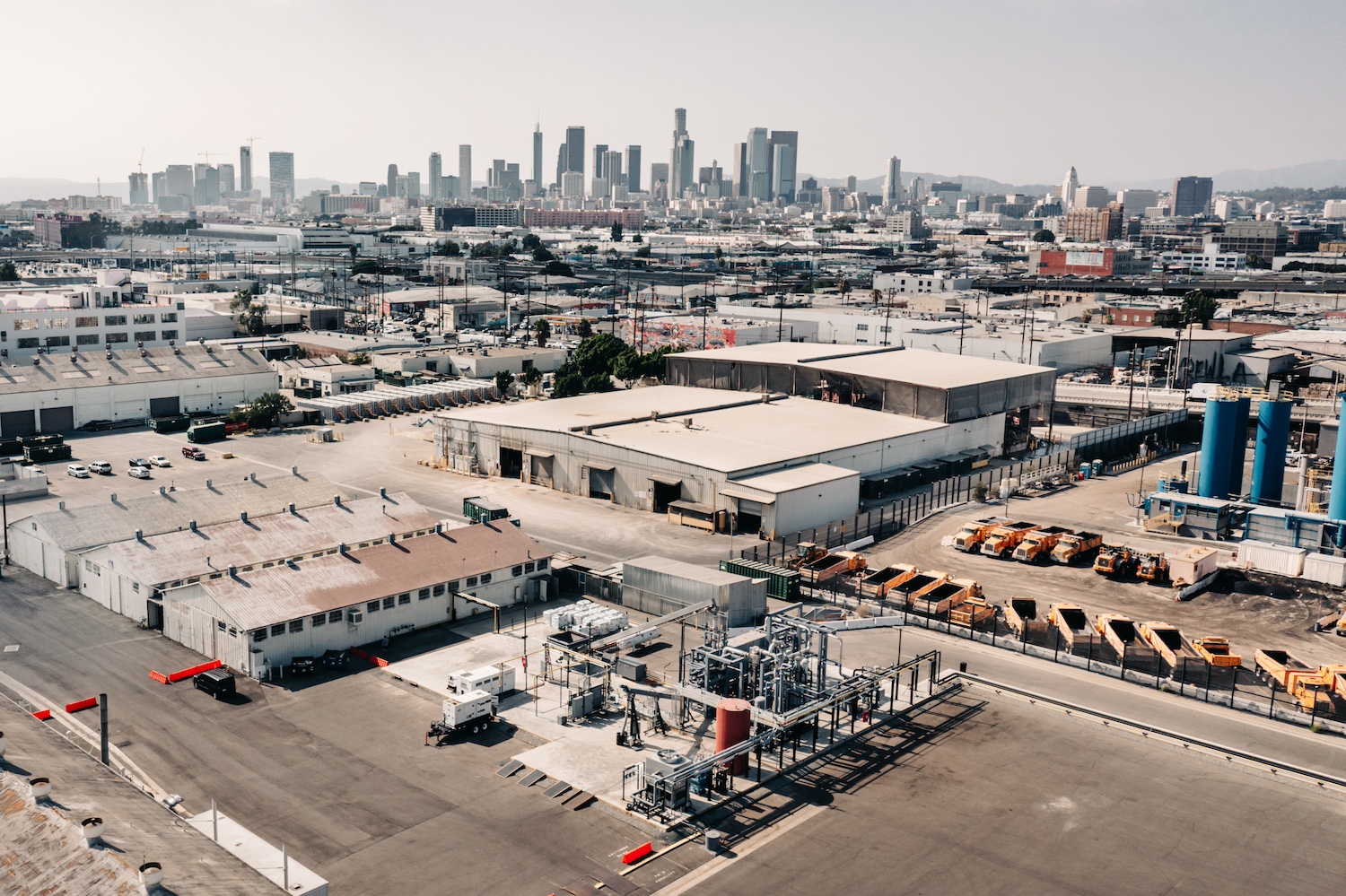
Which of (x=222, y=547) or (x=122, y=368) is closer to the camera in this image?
(x=222, y=547)

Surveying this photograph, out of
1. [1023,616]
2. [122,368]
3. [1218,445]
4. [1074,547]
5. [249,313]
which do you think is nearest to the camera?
[1023,616]

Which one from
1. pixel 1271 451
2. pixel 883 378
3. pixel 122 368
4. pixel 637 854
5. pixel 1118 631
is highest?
pixel 883 378

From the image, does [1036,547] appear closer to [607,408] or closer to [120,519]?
[607,408]

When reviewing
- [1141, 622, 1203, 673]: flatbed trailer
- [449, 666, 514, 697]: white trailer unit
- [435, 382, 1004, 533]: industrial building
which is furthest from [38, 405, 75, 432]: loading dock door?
[1141, 622, 1203, 673]: flatbed trailer

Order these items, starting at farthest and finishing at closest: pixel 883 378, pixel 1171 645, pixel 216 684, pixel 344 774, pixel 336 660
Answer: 1. pixel 883 378
2. pixel 1171 645
3. pixel 336 660
4. pixel 216 684
5. pixel 344 774

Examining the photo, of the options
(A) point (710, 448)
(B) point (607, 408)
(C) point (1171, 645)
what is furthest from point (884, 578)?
(B) point (607, 408)

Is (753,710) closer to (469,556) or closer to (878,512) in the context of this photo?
(469,556)

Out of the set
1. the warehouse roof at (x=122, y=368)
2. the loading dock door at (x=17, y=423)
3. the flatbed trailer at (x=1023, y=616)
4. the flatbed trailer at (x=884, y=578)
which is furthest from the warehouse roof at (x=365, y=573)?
the warehouse roof at (x=122, y=368)

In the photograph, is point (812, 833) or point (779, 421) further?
point (779, 421)

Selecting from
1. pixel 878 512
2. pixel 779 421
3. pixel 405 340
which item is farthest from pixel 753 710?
pixel 405 340
